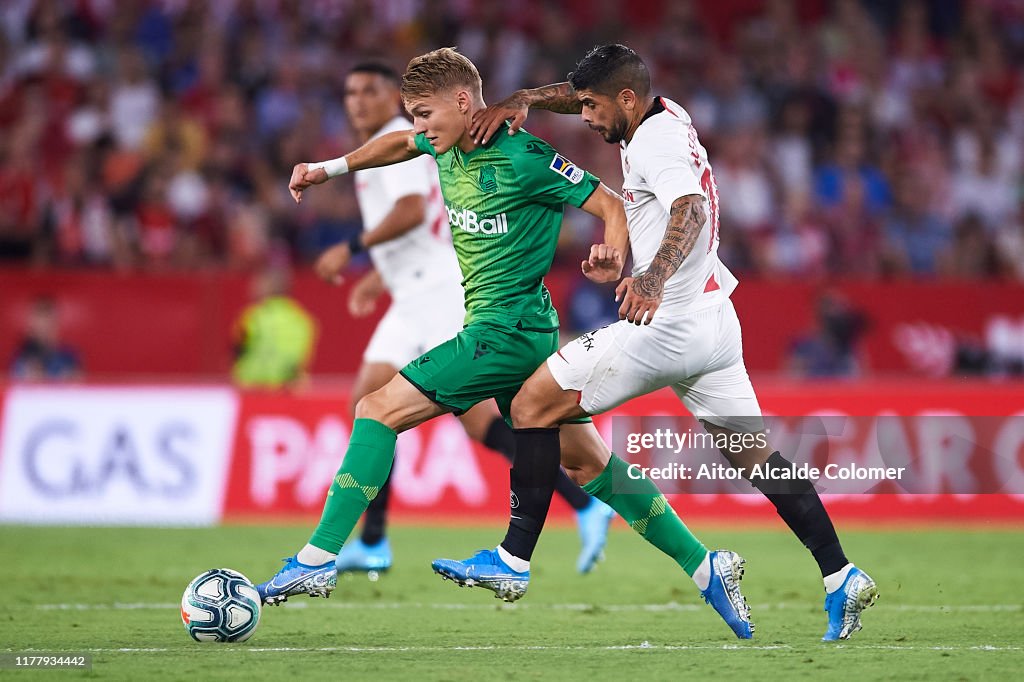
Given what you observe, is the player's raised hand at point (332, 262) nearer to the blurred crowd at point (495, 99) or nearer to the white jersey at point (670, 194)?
the white jersey at point (670, 194)

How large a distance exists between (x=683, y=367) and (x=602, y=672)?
1327mm

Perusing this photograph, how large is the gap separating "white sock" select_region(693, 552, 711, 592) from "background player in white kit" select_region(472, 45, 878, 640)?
39 centimetres

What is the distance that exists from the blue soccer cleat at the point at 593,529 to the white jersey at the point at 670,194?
239 centimetres

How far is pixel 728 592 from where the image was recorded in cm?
616

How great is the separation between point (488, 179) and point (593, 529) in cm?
280

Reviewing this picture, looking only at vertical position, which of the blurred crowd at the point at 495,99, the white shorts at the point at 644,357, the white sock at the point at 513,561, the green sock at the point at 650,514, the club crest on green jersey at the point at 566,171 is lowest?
the white sock at the point at 513,561

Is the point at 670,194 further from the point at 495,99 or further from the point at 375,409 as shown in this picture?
the point at 495,99

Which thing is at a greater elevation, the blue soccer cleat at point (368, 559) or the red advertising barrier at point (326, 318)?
the red advertising barrier at point (326, 318)

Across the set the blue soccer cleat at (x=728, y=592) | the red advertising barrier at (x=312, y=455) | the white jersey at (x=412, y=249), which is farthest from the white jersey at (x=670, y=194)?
the red advertising barrier at (x=312, y=455)

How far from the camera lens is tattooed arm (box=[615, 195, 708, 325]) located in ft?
18.1

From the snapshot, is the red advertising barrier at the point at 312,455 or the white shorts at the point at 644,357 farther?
the red advertising barrier at the point at 312,455

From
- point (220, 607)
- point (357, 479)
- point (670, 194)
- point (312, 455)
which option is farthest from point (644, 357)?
point (312, 455)

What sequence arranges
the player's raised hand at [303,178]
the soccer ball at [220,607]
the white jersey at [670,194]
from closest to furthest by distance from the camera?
1. the white jersey at [670,194]
2. the soccer ball at [220,607]
3. the player's raised hand at [303,178]

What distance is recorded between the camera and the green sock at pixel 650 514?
6.23m
